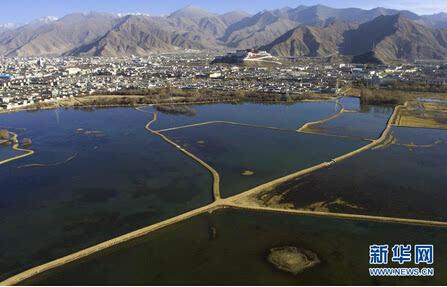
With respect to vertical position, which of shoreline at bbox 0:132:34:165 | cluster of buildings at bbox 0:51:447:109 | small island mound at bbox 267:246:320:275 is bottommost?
small island mound at bbox 267:246:320:275

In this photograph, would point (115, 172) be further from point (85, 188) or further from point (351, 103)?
point (351, 103)

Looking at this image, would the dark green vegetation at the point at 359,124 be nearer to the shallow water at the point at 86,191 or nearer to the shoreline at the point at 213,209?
the shoreline at the point at 213,209

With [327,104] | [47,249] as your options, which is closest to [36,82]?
[327,104]

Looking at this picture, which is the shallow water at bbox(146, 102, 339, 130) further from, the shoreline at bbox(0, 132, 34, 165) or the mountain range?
the mountain range

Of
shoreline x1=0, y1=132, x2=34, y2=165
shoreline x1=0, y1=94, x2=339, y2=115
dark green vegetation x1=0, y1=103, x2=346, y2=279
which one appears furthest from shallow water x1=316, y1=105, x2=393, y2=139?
shoreline x1=0, y1=132, x2=34, y2=165

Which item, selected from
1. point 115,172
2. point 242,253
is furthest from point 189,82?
point 242,253
